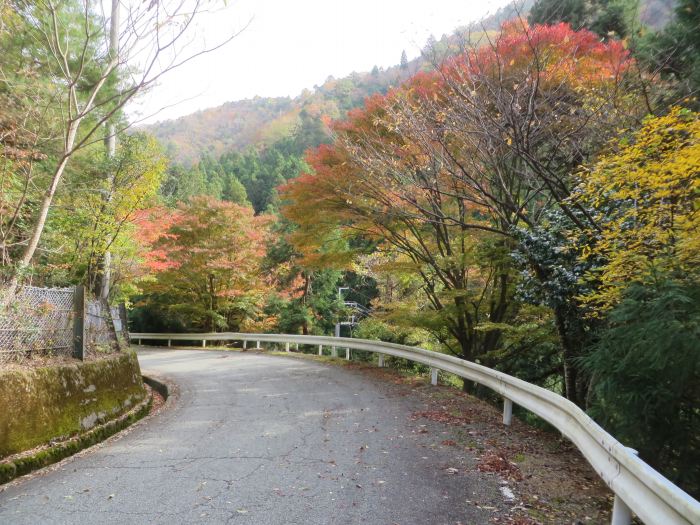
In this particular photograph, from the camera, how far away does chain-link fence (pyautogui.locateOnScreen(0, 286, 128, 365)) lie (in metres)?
5.64

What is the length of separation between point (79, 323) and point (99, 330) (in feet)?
4.32

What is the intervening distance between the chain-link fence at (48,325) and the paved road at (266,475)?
1.56 m

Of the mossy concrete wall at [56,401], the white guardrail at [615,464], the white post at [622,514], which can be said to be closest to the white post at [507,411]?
the white guardrail at [615,464]

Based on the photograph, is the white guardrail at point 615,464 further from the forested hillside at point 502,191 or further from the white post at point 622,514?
the forested hillside at point 502,191

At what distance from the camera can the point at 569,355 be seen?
6.82 m

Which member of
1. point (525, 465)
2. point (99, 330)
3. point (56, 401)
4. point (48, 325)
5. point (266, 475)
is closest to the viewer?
point (266, 475)

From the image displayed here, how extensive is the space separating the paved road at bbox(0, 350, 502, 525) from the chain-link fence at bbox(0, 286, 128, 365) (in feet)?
5.10

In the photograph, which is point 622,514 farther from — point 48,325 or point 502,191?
point 48,325

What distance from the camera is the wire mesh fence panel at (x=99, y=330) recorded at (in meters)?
7.58

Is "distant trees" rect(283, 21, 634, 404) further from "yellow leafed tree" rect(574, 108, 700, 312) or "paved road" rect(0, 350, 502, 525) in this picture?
"paved road" rect(0, 350, 502, 525)

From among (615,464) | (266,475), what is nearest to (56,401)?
(266,475)

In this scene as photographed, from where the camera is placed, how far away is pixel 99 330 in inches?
322

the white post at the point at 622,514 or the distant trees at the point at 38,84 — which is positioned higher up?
the distant trees at the point at 38,84

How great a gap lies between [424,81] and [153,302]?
23384 millimetres
